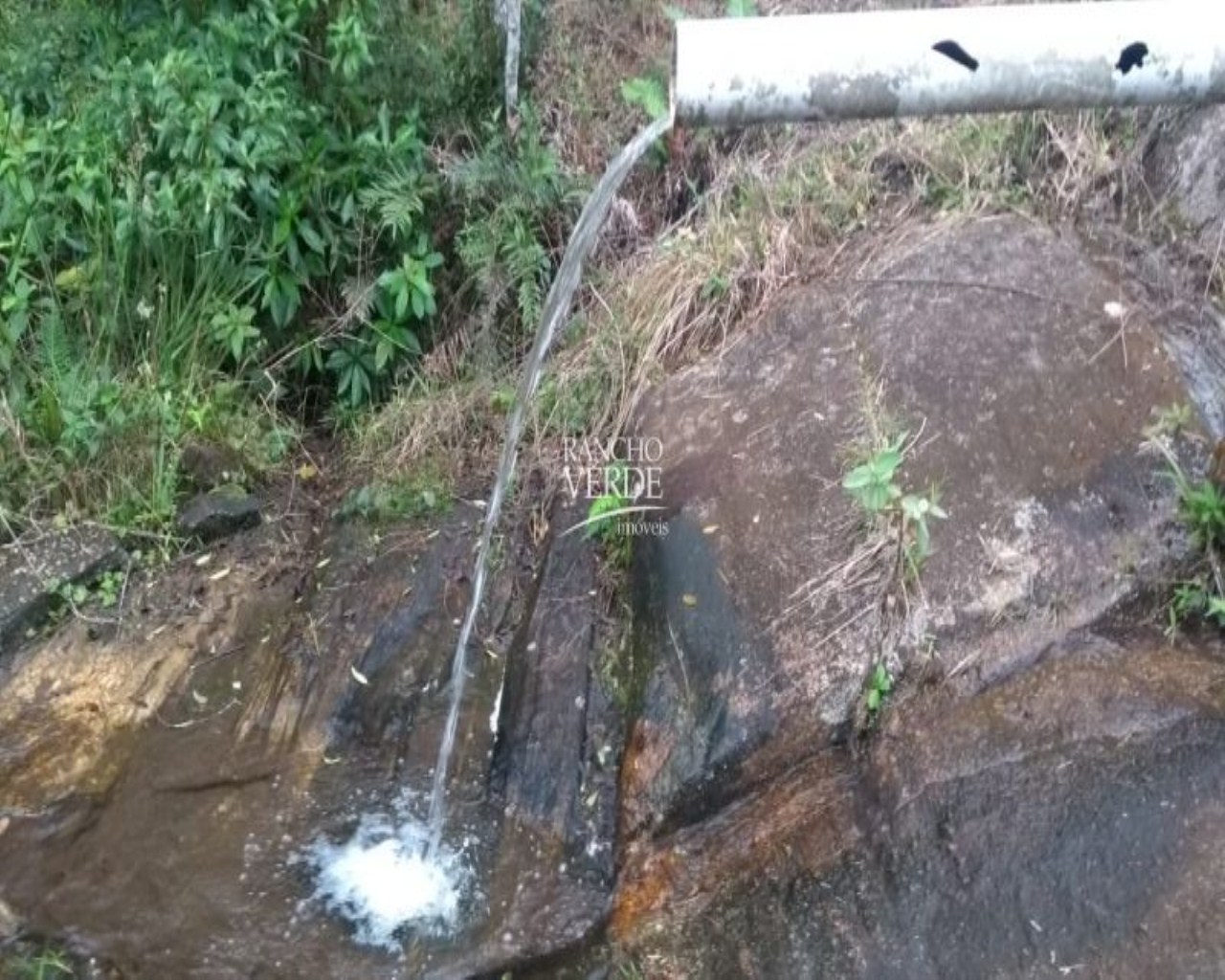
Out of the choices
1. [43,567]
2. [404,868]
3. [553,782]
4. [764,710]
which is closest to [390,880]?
[404,868]

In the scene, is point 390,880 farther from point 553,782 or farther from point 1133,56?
point 1133,56

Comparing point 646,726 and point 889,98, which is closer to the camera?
point 889,98

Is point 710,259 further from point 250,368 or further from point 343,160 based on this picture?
point 250,368

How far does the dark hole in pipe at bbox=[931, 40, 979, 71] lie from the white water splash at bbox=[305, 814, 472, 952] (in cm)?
205

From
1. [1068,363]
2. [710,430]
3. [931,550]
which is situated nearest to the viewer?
[931,550]

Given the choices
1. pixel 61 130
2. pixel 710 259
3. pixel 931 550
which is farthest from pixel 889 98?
pixel 61 130

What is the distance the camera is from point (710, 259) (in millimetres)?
3773

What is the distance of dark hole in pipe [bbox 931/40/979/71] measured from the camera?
163 centimetres

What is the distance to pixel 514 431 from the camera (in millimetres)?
3562

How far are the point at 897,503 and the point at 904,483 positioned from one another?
0.41 feet

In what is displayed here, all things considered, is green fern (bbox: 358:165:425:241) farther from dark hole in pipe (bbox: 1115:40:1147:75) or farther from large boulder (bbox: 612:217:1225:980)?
dark hole in pipe (bbox: 1115:40:1147:75)

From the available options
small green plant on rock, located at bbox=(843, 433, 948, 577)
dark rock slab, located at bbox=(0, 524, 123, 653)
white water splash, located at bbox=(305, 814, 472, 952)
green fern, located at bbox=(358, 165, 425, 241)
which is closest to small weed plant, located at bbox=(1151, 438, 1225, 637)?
small green plant on rock, located at bbox=(843, 433, 948, 577)

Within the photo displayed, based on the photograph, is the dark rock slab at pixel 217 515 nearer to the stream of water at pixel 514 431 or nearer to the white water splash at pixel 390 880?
the stream of water at pixel 514 431

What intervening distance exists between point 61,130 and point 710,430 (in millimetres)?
2255
